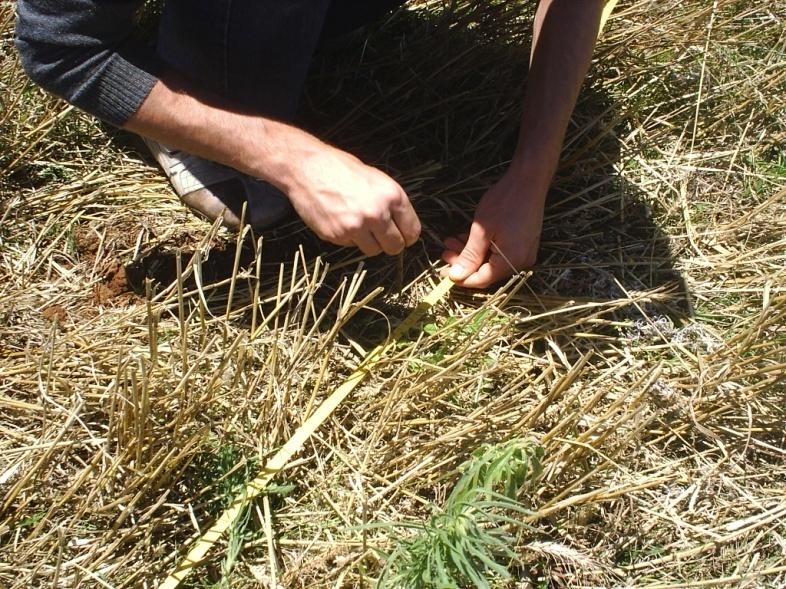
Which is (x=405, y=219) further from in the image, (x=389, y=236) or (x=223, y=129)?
(x=223, y=129)

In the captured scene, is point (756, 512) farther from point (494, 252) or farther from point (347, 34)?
point (347, 34)

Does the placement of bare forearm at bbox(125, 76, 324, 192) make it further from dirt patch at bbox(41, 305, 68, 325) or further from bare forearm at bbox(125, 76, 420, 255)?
dirt patch at bbox(41, 305, 68, 325)

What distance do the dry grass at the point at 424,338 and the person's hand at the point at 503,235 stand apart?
0.07 meters

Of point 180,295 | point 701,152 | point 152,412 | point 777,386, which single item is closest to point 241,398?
point 152,412

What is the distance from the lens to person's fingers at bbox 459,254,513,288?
1.57m

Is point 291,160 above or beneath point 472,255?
above

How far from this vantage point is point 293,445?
4.50ft

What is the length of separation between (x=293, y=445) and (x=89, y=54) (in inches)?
30.1

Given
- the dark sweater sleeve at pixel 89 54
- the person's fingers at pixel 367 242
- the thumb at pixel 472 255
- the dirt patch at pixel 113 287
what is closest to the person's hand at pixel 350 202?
the person's fingers at pixel 367 242

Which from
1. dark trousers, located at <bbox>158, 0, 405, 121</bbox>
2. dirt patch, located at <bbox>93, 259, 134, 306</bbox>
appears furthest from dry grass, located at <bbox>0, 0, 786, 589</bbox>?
dark trousers, located at <bbox>158, 0, 405, 121</bbox>

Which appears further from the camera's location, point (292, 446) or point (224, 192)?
point (224, 192)

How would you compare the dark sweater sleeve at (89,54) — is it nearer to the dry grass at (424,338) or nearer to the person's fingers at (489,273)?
the dry grass at (424,338)

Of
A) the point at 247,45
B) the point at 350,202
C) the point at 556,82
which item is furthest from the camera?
the point at 556,82

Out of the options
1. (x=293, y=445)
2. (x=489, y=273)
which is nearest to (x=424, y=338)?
(x=489, y=273)
